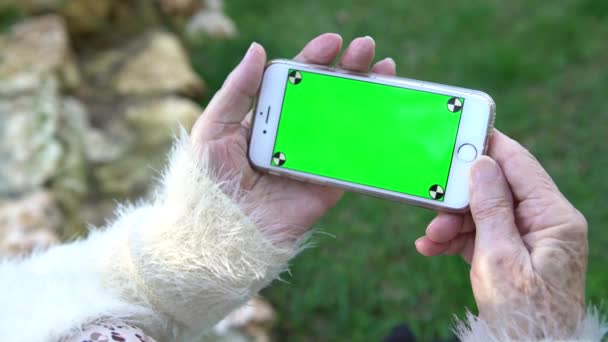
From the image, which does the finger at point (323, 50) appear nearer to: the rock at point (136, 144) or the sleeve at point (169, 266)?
the sleeve at point (169, 266)

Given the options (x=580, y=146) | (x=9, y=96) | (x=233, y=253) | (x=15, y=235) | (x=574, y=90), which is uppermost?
(x=574, y=90)

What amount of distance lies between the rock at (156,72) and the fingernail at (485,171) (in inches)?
59.4

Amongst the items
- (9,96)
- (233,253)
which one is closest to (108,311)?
(233,253)

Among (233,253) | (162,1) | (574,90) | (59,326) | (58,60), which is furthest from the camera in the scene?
(162,1)

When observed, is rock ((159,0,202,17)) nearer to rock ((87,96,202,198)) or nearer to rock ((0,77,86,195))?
rock ((87,96,202,198))

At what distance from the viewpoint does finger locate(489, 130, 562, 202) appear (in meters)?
0.91

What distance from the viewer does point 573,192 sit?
1.90 metres

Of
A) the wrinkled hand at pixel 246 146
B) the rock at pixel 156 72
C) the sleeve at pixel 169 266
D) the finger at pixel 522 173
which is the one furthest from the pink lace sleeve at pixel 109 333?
the rock at pixel 156 72

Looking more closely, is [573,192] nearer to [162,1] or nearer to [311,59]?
[311,59]

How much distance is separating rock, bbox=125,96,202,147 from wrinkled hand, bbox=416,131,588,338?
1275 mm

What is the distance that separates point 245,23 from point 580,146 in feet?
5.03

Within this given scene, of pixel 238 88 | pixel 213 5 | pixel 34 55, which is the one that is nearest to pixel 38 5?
pixel 34 55

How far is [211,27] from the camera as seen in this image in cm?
271

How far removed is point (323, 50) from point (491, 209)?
1.41 ft
